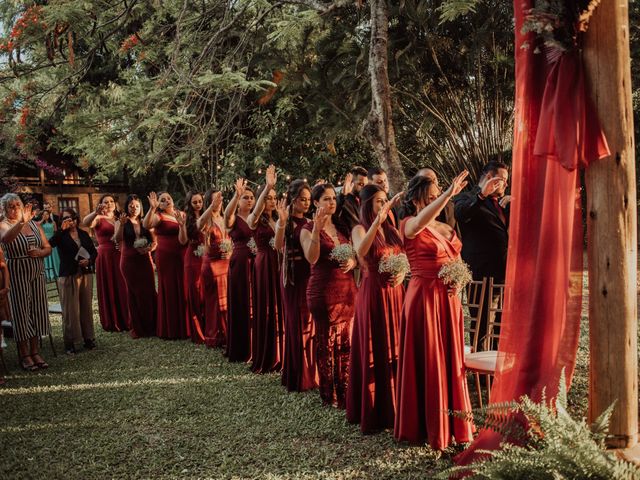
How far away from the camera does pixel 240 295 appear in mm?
7547

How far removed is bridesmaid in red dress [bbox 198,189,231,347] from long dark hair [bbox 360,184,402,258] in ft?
12.3

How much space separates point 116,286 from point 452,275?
7.31 meters

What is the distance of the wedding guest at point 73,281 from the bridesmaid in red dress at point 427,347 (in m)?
5.49

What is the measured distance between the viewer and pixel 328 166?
17500 mm

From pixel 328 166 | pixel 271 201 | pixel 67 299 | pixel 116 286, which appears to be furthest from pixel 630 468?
pixel 328 166

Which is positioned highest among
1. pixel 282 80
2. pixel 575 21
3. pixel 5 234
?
pixel 282 80

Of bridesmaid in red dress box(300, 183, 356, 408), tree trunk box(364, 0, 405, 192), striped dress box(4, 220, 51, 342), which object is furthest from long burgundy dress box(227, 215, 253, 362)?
striped dress box(4, 220, 51, 342)

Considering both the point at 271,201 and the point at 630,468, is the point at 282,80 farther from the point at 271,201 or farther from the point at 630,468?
the point at 630,468

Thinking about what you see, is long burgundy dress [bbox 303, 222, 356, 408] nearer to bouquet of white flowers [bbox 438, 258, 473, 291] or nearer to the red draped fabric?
bouquet of white flowers [bbox 438, 258, 473, 291]

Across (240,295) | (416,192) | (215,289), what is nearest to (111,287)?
(215,289)

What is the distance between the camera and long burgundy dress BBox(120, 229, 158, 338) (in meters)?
9.29

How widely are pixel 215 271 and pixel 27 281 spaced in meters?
2.38

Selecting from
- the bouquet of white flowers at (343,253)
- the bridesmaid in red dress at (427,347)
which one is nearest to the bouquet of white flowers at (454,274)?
the bridesmaid in red dress at (427,347)

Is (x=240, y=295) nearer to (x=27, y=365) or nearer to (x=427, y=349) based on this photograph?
(x=27, y=365)
